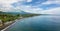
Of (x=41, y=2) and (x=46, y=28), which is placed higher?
(x=41, y=2)

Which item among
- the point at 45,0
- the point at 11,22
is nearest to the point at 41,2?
the point at 45,0

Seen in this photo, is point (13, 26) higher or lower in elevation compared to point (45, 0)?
lower

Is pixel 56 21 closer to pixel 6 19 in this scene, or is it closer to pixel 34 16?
pixel 34 16

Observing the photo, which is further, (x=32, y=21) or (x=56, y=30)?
(x=32, y=21)

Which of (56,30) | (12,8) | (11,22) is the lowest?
(56,30)

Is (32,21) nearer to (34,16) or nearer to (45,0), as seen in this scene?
(34,16)

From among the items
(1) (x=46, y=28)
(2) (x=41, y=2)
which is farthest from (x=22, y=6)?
(1) (x=46, y=28)
